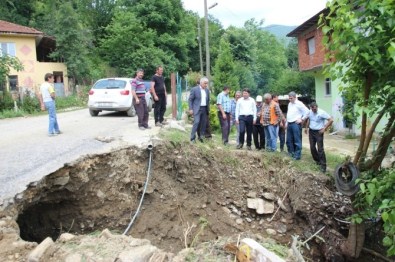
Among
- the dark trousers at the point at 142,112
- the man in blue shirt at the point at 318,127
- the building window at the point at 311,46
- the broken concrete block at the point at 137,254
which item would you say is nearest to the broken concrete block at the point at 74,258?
the broken concrete block at the point at 137,254

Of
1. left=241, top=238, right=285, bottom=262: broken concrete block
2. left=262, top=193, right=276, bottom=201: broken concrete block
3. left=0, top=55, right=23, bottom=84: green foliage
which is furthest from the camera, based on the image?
left=0, top=55, right=23, bottom=84: green foliage

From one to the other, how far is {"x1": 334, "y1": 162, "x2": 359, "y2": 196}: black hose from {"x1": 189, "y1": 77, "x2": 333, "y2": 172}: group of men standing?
2694 millimetres

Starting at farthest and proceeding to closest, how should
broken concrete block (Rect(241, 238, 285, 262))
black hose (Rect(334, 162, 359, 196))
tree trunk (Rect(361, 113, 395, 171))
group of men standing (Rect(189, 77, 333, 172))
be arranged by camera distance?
group of men standing (Rect(189, 77, 333, 172)), black hose (Rect(334, 162, 359, 196)), tree trunk (Rect(361, 113, 395, 171)), broken concrete block (Rect(241, 238, 285, 262))

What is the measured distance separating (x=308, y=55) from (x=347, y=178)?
62.5 ft

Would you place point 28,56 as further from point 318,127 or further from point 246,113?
point 318,127

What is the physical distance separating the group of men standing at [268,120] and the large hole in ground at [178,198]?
888 mm

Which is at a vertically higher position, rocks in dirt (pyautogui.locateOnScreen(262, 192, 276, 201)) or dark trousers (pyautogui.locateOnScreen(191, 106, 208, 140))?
dark trousers (pyautogui.locateOnScreen(191, 106, 208, 140))

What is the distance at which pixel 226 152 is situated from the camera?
872cm

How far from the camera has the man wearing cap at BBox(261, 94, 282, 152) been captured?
966cm

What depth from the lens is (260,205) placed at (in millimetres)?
7910

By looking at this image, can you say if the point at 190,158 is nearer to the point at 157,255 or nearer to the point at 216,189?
the point at 216,189

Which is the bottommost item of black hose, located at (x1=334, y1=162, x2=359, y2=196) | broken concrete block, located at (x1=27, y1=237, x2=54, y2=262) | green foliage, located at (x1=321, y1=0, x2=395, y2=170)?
broken concrete block, located at (x1=27, y1=237, x2=54, y2=262)

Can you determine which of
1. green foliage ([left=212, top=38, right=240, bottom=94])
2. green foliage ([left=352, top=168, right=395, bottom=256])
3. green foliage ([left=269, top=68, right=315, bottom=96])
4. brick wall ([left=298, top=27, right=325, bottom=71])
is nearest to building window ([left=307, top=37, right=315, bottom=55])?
brick wall ([left=298, top=27, right=325, bottom=71])

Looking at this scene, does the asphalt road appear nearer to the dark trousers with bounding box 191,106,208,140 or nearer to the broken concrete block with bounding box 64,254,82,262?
the dark trousers with bounding box 191,106,208,140
